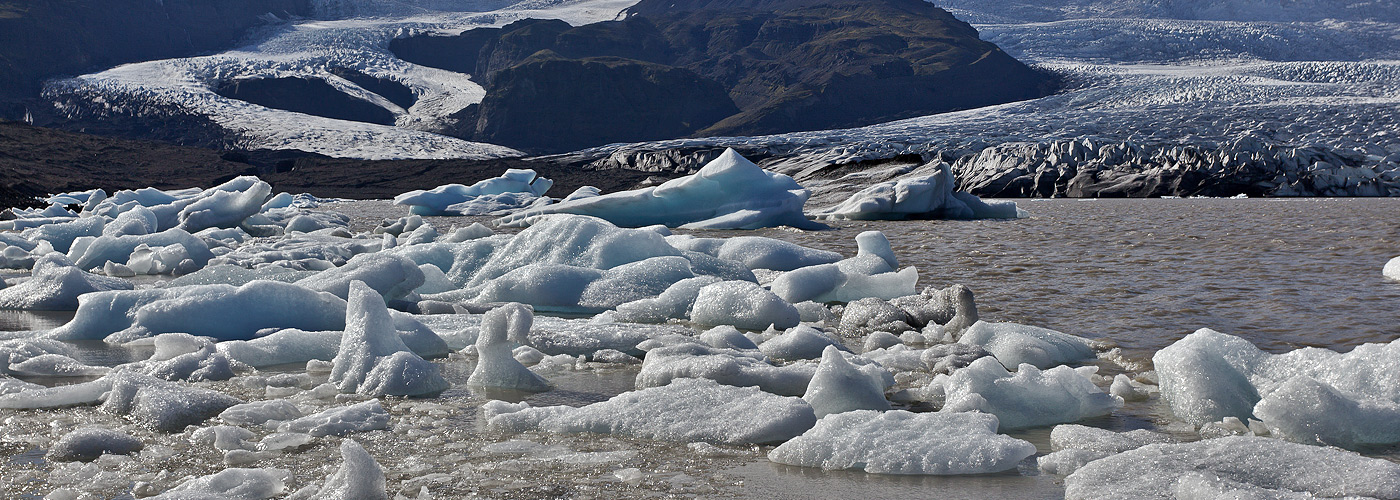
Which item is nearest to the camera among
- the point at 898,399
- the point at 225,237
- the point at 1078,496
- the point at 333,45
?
the point at 1078,496

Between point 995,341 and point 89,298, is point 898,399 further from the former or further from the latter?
point 89,298

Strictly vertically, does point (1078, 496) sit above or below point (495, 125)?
above

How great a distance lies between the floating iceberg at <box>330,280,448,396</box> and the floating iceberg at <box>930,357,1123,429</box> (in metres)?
1.28

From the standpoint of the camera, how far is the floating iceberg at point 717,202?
999cm

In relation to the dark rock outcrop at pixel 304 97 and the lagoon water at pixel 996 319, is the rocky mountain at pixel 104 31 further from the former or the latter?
the lagoon water at pixel 996 319

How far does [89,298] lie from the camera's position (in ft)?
11.1

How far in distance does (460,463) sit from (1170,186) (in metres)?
18.5

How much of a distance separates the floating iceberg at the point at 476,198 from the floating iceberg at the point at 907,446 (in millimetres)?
13517

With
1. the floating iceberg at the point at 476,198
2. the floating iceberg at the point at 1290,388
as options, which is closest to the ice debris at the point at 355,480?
the floating iceberg at the point at 1290,388

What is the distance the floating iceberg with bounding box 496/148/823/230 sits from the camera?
999 cm

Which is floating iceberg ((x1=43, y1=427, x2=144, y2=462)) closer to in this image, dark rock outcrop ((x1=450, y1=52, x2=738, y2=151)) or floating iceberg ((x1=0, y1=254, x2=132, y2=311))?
floating iceberg ((x1=0, y1=254, x2=132, y2=311))

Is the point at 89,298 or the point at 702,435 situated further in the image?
the point at 89,298

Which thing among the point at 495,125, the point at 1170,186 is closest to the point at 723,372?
the point at 1170,186

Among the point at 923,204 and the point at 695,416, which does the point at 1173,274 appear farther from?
the point at 923,204
